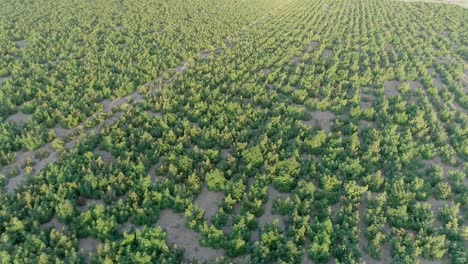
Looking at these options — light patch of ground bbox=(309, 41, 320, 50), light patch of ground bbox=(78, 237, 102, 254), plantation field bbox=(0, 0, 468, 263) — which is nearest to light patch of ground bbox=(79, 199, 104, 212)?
plantation field bbox=(0, 0, 468, 263)

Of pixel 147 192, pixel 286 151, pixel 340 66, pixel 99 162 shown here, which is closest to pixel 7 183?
pixel 99 162

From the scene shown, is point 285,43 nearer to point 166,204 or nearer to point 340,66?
point 340,66

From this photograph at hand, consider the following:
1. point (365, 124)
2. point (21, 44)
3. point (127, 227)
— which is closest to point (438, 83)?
point (365, 124)

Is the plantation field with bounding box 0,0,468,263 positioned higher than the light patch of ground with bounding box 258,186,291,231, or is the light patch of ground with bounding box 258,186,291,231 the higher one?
the plantation field with bounding box 0,0,468,263

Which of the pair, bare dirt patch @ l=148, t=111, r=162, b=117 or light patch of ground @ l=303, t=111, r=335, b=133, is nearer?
light patch of ground @ l=303, t=111, r=335, b=133

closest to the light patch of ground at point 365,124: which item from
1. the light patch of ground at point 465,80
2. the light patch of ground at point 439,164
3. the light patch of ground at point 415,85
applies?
the light patch of ground at point 439,164

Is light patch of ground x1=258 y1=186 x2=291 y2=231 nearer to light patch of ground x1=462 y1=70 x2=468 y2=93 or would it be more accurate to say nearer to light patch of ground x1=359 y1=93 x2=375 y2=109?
light patch of ground x1=359 y1=93 x2=375 y2=109

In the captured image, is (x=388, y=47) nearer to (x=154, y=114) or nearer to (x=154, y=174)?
(x=154, y=114)
